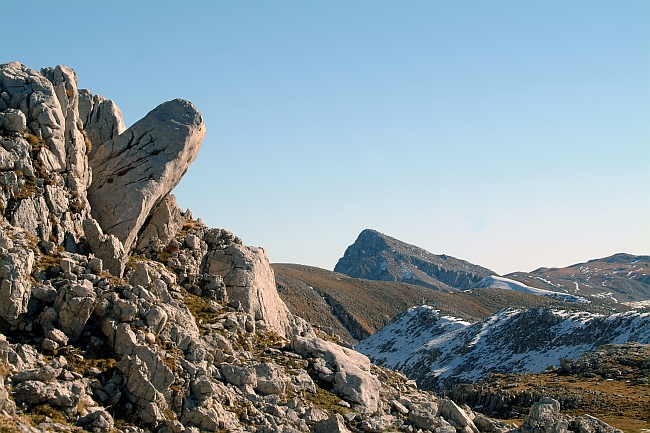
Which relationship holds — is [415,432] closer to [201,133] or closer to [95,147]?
[201,133]

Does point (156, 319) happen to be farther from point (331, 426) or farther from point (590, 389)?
point (590, 389)

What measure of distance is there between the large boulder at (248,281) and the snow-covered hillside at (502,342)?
93615 millimetres

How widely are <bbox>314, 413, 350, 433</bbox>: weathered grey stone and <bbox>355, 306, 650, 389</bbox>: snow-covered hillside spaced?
104m

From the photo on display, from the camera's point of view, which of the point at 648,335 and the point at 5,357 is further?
the point at 648,335

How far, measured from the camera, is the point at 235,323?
38.0m

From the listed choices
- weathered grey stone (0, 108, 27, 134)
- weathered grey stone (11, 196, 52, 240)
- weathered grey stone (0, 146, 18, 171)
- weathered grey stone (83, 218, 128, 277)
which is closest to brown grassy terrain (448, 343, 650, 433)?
weathered grey stone (83, 218, 128, 277)

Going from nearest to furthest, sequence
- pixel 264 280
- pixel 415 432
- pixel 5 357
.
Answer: pixel 5 357 → pixel 415 432 → pixel 264 280

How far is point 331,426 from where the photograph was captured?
29984 millimetres

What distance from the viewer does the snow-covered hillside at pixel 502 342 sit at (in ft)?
421

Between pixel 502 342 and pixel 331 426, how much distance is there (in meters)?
126

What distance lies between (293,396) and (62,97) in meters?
24.0

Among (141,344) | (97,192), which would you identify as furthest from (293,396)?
(97,192)

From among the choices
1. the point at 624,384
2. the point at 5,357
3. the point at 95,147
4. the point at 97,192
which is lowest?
the point at 624,384

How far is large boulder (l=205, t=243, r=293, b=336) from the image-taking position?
43028 millimetres
